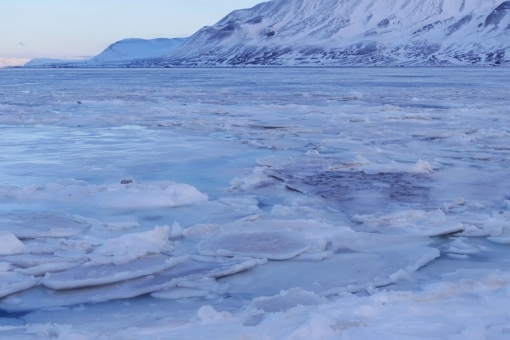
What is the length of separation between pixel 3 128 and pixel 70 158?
3896 mm

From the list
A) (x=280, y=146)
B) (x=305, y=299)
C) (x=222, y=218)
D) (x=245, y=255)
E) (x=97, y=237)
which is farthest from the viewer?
(x=280, y=146)

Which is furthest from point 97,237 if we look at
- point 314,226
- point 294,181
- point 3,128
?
point 3,128

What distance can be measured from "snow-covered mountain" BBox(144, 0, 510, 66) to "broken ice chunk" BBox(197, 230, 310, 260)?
9480 cm

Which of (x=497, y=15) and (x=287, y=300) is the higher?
(x=497, y=15)

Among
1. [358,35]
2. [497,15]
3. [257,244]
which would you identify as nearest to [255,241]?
[257,244]

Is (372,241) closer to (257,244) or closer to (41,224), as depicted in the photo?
(257,244)

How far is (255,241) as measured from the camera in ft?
13.0

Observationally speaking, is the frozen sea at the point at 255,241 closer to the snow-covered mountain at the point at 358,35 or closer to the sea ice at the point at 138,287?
the sea ice at the point at 138,287

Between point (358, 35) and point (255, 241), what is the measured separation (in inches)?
5350

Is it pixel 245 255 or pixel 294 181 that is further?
pixel 294 181

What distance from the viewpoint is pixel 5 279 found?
331 cm

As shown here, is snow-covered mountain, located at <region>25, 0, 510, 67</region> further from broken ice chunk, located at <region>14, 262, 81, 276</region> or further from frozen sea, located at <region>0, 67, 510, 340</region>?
Result: broken ice chunk, located at <region>14, 262, 81, 276</region>

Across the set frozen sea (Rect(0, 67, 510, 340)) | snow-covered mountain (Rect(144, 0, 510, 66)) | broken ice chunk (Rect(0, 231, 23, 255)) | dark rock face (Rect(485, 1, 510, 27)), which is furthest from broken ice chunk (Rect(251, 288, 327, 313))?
dark rock face (Rect(485, 1, 510, 27))

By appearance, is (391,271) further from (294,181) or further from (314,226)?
(294,181)
